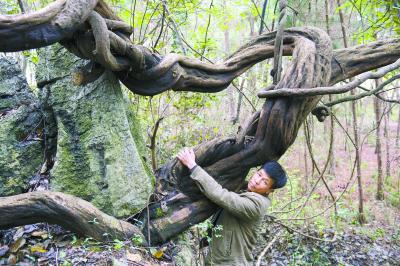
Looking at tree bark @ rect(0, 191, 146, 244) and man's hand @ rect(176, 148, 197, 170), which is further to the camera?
man's hand @ rect(176, 148, 197, 170)

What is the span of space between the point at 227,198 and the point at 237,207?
0.38ft

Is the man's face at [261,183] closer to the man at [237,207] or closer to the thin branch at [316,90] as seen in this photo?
the man at [237,207]

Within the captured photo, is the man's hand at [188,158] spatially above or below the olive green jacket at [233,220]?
above

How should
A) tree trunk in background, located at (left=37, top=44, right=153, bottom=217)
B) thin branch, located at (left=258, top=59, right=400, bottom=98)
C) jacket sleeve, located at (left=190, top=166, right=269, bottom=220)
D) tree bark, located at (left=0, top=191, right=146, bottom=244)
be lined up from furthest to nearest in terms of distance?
tree trunk in background, located at (left=37, top=44, right=153, bottom=217) < jacket sleeve, located at (left=190, top=166, right=269, bottom=220) < thin branch, located at (left=258, top=59, right=400, bottom=98) < tree bark, located at (left=0, top=191, right=146, bottom=244)

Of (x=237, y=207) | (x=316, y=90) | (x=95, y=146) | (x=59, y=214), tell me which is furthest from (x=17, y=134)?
(x=316, y=90)

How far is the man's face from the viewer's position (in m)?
3.31

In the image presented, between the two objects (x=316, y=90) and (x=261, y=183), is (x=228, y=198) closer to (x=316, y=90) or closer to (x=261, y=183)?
(x=261, y=183)

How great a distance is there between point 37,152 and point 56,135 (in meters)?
0.23

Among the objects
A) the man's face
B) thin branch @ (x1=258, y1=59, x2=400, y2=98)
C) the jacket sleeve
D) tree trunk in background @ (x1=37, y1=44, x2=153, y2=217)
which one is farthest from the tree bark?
thin branch @ (x1=258, y1=59, x2=400, y2=98)

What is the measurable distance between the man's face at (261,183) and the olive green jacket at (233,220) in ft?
0.24

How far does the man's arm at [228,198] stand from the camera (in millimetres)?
3161

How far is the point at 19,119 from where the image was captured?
3.55m

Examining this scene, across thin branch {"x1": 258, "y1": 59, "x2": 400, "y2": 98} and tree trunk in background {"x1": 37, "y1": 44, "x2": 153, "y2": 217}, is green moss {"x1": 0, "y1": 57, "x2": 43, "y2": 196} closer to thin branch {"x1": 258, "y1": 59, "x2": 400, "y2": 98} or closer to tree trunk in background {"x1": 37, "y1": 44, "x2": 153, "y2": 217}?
tree trunk in background {"x1": 37, "y1": 44, "x2": 153, "y2": 217}

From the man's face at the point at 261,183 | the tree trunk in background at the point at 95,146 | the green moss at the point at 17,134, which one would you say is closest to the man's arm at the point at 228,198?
the man's face at the point at 261,183
